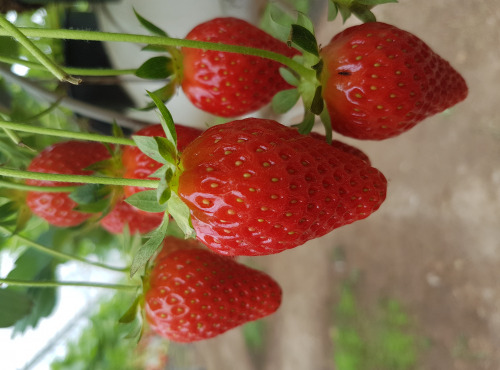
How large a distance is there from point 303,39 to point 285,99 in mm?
105

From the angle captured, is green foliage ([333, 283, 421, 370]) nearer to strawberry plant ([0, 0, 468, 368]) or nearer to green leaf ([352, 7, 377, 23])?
strawberry plant ([0, 0, 468, 368])

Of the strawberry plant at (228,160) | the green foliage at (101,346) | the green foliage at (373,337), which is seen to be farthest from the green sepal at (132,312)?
the green foliage at (101,346)

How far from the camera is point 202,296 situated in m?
0.62

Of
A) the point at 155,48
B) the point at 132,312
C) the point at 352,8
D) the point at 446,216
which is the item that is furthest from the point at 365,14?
the point at 446,216

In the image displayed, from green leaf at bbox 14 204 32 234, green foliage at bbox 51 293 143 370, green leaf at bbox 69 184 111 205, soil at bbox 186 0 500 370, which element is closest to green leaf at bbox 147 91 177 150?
green leaf at bbox 69 184 111 205

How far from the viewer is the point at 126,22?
1.39 metres

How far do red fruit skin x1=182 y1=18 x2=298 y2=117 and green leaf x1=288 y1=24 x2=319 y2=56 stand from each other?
0.10 meters

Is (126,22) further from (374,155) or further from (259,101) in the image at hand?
(374,155)

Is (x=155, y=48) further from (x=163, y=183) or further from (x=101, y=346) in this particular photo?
(x=101, y=346)

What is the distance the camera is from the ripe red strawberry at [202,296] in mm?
618

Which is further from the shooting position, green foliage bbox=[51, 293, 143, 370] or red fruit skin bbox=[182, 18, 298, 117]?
green foliage bbox=[51, 293, 143, 370]

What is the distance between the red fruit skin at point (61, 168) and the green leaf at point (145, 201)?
0.24m

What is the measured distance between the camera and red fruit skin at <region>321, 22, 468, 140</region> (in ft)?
1.77

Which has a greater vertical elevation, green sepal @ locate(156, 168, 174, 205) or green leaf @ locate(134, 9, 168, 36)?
green leaf @ locate(134, 9, 168, 36)
